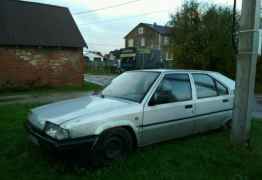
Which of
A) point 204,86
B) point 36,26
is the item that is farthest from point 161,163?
point 36,26

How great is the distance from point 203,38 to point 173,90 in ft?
40.4

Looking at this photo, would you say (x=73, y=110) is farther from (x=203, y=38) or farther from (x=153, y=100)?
(x=203, y=38)

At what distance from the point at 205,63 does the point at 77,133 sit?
1406 centimetres

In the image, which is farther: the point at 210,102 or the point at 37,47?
the point at 37,47

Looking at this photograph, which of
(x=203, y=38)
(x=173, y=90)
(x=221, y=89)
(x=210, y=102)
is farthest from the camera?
(x=203, y=38)

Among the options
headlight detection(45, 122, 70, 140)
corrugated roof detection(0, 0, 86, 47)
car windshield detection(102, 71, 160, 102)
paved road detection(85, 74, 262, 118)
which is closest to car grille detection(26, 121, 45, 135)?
headlight detection(45, 122, 70, 140)

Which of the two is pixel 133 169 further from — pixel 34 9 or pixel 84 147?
pixel 34 9

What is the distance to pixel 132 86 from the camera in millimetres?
4473

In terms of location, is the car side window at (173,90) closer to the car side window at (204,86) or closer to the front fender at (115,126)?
the car side window at (204,86)

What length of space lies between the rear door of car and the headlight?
8.45ft

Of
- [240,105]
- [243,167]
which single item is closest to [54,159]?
[243,167]

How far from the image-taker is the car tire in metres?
3.48

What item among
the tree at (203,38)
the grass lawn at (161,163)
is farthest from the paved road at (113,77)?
the tree at (203,38)

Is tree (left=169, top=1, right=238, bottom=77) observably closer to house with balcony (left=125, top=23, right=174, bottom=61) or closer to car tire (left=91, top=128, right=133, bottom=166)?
car tire (left=91, top=128, right=133, bottom=166)
